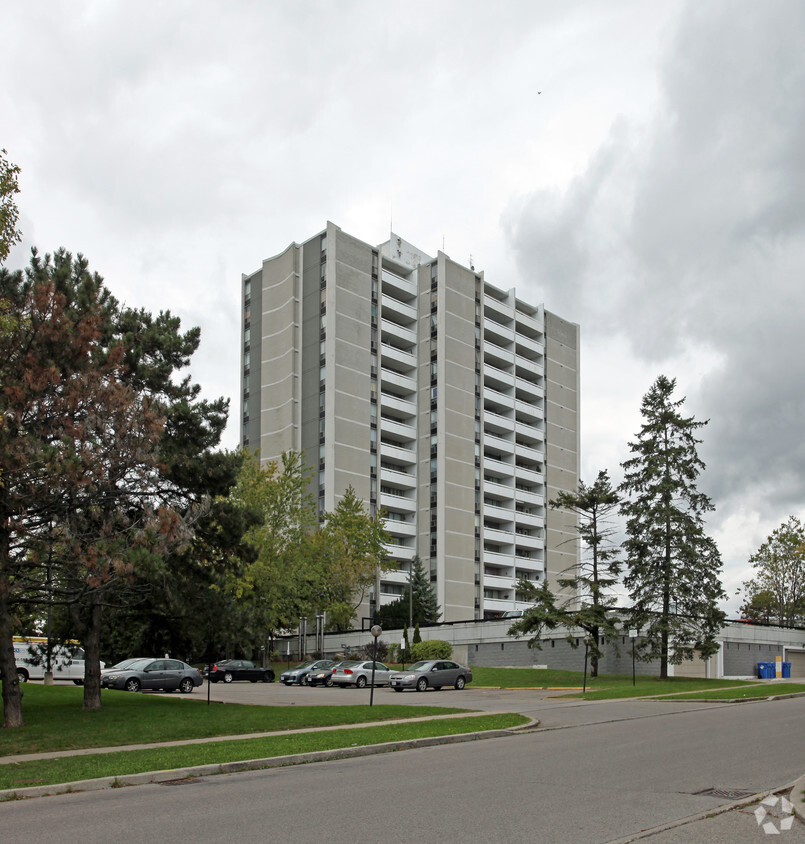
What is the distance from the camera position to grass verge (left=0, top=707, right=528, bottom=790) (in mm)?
13758

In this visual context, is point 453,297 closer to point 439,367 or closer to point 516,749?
point 439,367

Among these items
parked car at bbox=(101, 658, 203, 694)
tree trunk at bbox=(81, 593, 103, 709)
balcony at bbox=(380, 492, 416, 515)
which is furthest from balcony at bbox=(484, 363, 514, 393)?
tree trunk at bbox=(81, 593, 103, 709)

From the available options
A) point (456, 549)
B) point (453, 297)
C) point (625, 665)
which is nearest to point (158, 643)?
point (625, 665)

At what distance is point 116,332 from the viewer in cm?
2895

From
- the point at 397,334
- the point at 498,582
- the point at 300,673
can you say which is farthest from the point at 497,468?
the point at 300,673

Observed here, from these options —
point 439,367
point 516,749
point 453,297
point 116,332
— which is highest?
point 453,297

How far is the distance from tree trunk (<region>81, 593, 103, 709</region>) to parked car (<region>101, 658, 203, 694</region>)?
33.8 ft

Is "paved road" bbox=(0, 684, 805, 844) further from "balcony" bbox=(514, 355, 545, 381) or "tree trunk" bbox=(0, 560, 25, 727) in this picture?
"balcony" bbox=(514, 355, 545, 381)

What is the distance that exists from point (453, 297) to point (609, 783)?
277 ft

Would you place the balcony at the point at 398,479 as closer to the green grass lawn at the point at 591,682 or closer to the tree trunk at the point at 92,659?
the green grass lawn at the point at 591,682

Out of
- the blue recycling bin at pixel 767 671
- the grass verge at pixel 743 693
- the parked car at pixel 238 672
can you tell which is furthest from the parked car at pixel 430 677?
the blue recycling bin at pixel 767 671

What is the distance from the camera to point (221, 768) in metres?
14.2

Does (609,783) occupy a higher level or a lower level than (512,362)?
lower

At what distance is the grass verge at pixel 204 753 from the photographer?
13758 mm
